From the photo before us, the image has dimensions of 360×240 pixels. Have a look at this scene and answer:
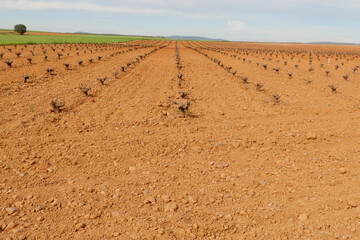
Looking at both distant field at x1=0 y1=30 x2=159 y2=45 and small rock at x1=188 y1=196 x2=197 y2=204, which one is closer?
small rock at x1=188 y1=196 x2=197 y2=204

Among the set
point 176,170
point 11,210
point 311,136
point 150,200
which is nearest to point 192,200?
point 150,200

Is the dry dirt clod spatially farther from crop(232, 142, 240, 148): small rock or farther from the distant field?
the distant field

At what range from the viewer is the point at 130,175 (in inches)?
210

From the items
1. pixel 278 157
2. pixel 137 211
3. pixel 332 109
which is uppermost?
pixel 332 109

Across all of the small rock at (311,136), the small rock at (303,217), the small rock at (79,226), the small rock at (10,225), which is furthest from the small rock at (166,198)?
the small rock at (311,136)

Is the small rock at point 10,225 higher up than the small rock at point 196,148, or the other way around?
the small rock at point 196,148

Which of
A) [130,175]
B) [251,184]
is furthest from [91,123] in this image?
[251,184]

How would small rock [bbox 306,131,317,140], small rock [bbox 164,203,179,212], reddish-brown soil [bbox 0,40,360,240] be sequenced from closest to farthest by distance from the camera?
1. reddish-brown soil [bbox 0,40,360,240]
2. small rock [bbox 164,203,179,212]
3. small rock [bbox 306,131,317,140]

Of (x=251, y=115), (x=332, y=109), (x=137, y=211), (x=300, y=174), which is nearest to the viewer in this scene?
(x=137, y=211)

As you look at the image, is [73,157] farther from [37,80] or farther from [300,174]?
[37,80]

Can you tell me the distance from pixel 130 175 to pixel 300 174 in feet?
12.3

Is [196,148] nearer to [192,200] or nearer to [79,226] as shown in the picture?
[192,200]

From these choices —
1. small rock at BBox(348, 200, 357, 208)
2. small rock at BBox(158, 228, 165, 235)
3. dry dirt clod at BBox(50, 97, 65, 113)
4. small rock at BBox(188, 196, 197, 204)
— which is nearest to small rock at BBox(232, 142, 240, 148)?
small rock at BBox(188, 196, 197, 204)

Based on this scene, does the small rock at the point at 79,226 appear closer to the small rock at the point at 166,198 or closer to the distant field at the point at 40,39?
the small rock at the point at 166,198
